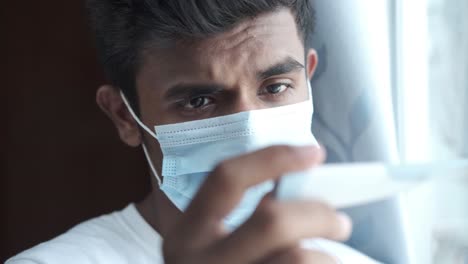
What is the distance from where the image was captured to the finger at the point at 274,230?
593 mm

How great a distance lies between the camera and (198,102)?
119cm

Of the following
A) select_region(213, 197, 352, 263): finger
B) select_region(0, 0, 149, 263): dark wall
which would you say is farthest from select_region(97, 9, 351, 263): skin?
select_region(0, 0, 149, 263): dark wall

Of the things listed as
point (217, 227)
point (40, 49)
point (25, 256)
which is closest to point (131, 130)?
point (25, 256)

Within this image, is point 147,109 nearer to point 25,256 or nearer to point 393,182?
point 25,256

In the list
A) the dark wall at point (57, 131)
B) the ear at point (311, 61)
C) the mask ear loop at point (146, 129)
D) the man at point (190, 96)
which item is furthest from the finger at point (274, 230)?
the dark wall at point (57, 131)

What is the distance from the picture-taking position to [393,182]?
0.66 metres

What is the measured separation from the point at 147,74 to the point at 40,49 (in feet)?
3.87

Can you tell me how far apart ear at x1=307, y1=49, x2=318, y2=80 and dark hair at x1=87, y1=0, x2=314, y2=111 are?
26 millimetres

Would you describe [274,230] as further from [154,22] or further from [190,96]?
[154,22]

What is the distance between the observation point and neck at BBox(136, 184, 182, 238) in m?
1.30

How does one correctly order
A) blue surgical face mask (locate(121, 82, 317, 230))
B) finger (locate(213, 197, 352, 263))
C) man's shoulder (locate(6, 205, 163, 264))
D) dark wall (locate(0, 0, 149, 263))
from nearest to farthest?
1. finger (locate(213, 197, 352, 263))
2. blue surgical face mask (locate(121, 82, 317, 230))
3. man's shoulder (locate(6, 205, 163, 264))
4. dark wall (locate(0, 0, 149, 263))

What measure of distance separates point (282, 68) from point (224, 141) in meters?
0.19

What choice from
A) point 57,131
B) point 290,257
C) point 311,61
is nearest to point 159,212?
point 311,61

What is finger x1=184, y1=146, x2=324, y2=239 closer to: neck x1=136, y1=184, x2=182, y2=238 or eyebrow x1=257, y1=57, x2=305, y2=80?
eyebrow x1=257, y1=57, x2=305, y2=80
